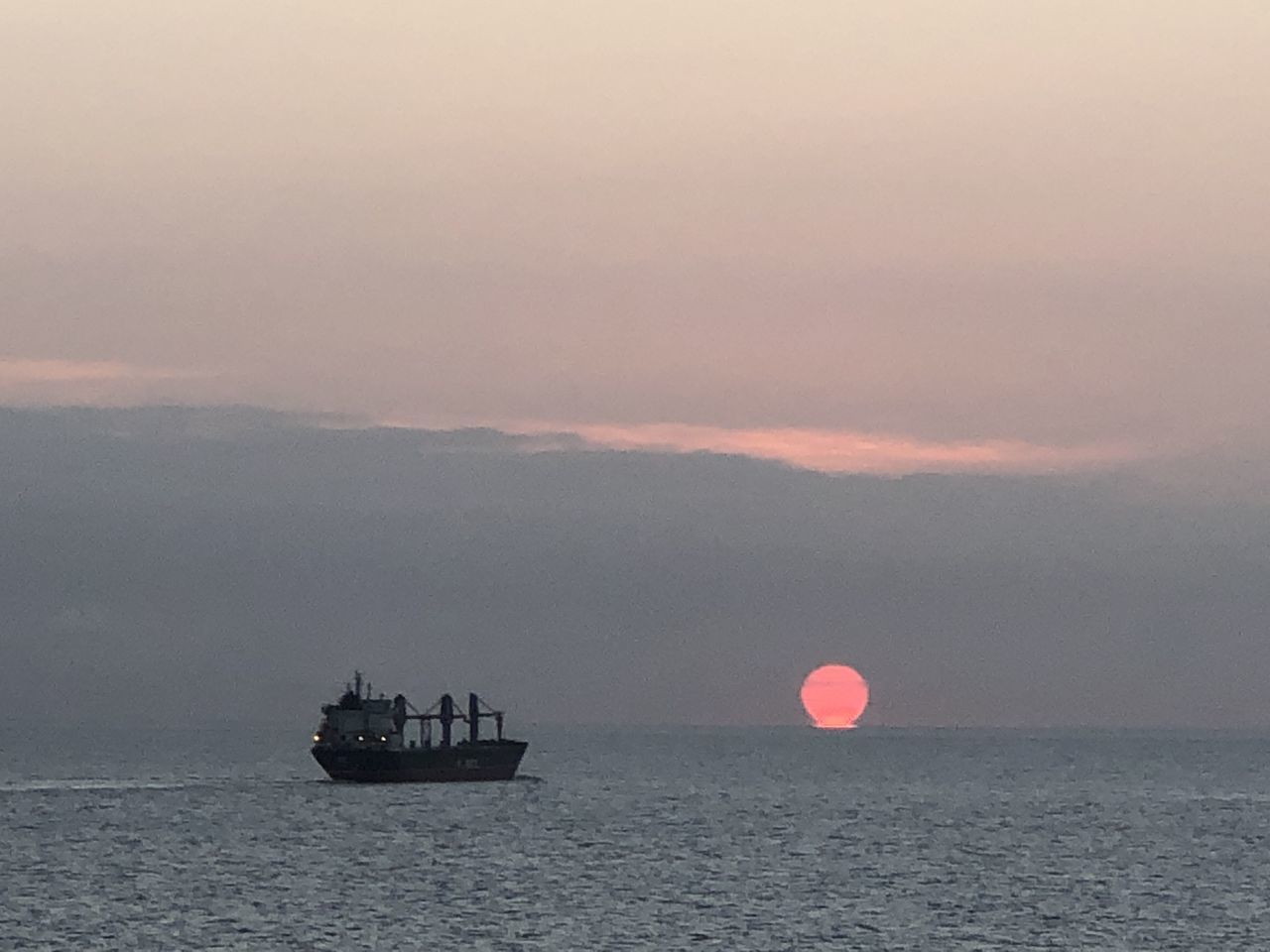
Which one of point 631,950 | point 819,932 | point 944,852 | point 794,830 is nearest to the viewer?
point 631,950

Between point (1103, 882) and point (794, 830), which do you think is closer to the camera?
point (1103, 882)

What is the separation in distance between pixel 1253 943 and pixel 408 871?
5217 centimetres

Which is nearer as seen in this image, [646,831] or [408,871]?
[408,871]

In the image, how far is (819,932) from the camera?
102312 millimetres

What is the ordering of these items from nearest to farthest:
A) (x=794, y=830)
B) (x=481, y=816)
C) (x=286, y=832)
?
(x=286, y=832)
(x=794, y=830)
(x=481, y=816)

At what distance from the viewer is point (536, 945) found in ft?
316

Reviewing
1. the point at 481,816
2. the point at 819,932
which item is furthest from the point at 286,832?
the point at 819,932

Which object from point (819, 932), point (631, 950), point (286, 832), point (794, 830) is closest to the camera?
point (631, 950)

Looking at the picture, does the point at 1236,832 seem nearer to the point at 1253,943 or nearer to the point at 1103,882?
the point at 1103,882

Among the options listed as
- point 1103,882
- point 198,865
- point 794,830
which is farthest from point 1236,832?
point 198,865

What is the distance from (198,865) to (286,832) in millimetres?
32645

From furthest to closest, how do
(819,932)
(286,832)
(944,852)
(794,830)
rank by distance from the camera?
1. (794,830)
2. (286,832)
3. (944,852)
4. (819,932)

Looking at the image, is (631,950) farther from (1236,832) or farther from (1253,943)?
(1236,832)

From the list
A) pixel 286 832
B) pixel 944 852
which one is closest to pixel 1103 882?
pixel 944 852
